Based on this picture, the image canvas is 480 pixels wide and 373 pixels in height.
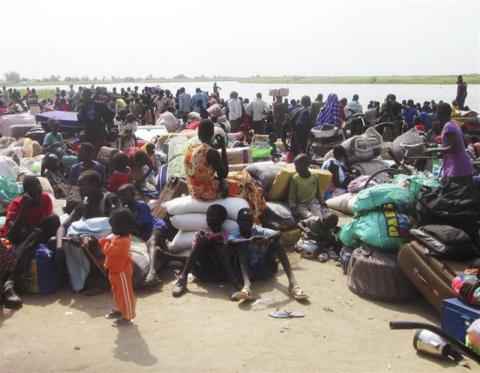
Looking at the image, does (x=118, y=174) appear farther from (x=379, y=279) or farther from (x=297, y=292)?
(x=379, y=279)

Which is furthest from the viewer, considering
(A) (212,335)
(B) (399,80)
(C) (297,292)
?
(B) (399,80)

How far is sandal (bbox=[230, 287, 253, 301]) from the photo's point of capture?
496 centimetres

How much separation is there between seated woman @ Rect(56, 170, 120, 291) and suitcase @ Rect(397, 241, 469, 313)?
287 centimetres

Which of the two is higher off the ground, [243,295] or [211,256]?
[211,256]

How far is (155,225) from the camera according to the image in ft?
19.5

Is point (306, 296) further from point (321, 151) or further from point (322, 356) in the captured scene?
point (321, 151)

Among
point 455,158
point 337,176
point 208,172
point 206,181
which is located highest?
point 455,158

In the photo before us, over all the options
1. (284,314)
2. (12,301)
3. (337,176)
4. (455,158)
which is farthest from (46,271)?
(337,176)

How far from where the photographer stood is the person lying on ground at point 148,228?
18.4ft

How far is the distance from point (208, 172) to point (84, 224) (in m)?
1.40

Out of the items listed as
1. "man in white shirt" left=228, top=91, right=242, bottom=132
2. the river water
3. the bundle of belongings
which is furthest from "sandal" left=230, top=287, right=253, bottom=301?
the river water

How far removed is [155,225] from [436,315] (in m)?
3.03

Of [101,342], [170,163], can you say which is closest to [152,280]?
[101,342]

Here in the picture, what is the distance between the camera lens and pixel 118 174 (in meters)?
6.48
